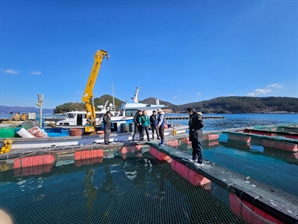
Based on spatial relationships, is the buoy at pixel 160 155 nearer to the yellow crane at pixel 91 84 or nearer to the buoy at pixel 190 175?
the buoy at pixel 190 175

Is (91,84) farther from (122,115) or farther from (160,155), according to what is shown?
(160,155)

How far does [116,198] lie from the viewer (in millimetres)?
4684

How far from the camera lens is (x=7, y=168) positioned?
24.2 feet

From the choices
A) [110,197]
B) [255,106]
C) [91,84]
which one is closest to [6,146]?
[91,84]

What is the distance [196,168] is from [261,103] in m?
186

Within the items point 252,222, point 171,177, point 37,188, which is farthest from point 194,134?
point 37,188

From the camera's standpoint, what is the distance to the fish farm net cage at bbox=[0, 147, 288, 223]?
12.3 ft

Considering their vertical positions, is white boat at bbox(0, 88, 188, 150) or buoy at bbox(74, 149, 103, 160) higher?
white boat at bbox(0, 88, 188, 150)

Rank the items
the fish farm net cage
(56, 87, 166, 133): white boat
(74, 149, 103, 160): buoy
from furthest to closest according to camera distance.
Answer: (56, 87, 166, 133): white boat → (74, 149, 103, 160): buoy → the fish farm net cage

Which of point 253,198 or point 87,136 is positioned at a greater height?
point 87,136

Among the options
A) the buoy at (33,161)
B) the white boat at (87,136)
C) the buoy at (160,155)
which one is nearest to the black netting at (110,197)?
the buoy at (33,161)

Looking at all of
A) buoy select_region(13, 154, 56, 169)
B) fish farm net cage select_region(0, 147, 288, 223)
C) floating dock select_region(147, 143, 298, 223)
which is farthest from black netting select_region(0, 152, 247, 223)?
buoy select_region(13, 154, 56, 169)

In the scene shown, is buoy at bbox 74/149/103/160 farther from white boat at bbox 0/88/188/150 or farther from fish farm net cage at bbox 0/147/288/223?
fish farm net cage at bbox 0/147/288/223

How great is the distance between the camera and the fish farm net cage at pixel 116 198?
3756 mm
